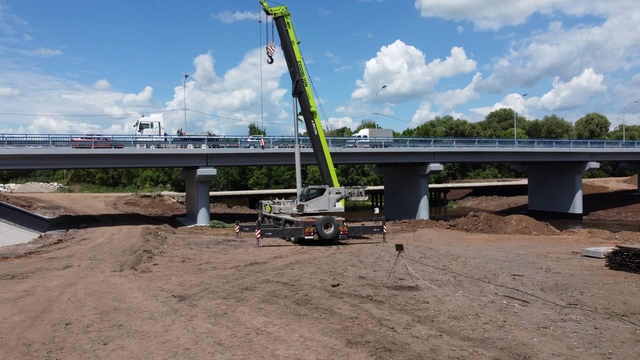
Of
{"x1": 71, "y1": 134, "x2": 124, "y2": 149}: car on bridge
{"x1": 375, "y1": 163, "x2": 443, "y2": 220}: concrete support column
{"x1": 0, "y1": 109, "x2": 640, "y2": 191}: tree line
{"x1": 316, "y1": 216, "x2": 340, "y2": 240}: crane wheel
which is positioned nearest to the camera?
{"x1": 316, "y1": 216, "x2": 340, "y2": 240}: crane wheel

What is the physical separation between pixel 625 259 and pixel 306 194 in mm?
13951

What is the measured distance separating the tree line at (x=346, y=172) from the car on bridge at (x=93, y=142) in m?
38.5

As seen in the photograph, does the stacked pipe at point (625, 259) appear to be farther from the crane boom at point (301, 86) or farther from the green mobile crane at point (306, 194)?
the crane boom at point (301, 86)

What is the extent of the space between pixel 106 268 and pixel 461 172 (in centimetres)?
9038

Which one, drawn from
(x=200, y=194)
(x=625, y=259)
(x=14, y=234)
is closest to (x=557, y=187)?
(x=200, y=194)

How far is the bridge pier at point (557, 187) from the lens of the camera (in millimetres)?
53750

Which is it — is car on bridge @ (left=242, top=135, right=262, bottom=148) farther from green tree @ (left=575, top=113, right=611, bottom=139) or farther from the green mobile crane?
green tree @ (left=575, top=113, right=611, bottom=139)

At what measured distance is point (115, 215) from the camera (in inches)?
1668

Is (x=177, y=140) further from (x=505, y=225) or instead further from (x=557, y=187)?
(x=557, y=187)

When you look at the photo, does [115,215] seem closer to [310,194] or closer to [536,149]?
[310,194]

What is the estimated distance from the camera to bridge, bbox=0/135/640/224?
1313 inches

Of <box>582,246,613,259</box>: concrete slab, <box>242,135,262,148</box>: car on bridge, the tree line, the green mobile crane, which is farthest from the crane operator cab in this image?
the tree line

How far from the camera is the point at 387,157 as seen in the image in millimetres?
44219

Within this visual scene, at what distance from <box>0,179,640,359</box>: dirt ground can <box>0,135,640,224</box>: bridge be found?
882cm
